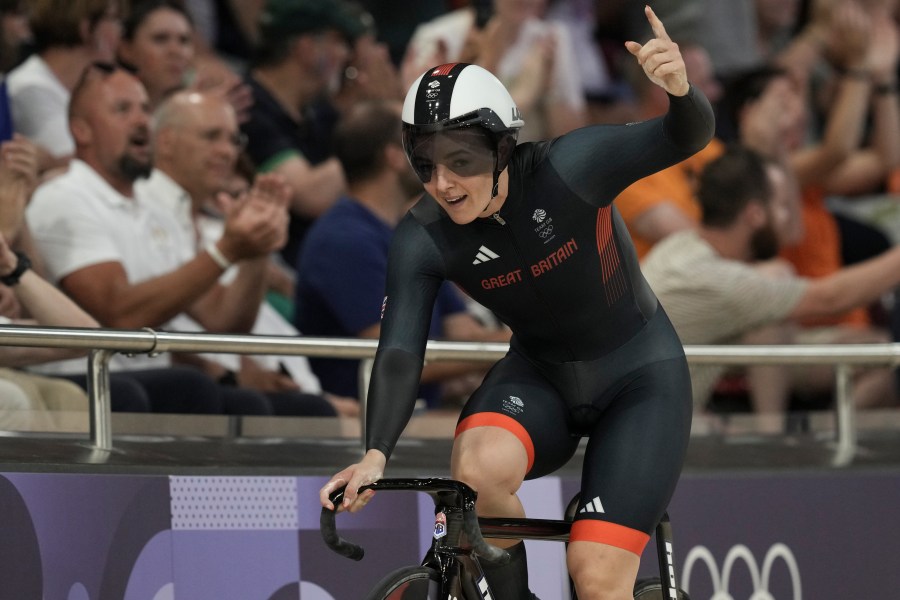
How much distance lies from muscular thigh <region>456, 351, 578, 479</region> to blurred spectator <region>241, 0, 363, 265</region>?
3516 millimetres

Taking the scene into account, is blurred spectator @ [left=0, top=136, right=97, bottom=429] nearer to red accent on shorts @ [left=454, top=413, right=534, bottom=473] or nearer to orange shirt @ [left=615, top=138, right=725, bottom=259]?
red accent on shorts @ [left=454, top=413, right=534, bottom=473]

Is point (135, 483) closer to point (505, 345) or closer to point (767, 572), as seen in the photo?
point (505, 345)

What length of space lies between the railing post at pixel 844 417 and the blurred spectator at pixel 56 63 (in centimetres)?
351

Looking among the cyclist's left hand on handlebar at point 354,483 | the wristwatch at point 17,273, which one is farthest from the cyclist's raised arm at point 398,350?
the wristwatch at point 17,273

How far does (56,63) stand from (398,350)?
11.8ft

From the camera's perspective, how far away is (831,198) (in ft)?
34.4

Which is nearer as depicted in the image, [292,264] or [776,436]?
[776,436]

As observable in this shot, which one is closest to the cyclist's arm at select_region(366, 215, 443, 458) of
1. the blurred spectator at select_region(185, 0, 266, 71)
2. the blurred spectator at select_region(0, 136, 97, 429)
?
the blurred spectator at select_region(0, 136, 97, 429)

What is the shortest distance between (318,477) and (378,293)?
1.40m

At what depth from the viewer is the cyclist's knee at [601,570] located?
13.8 feet

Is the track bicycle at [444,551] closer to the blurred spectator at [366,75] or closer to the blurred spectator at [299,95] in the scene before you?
the blurred spectator at [299,95]

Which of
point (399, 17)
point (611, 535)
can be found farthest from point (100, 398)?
point (399, 17)

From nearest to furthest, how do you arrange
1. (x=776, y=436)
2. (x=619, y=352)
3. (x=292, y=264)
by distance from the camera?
1. (x=619, y=352)
2. (x=776, y=436)
3. (x=292, y=264)

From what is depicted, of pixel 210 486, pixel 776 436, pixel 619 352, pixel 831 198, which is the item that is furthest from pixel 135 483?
pixel 831 198
